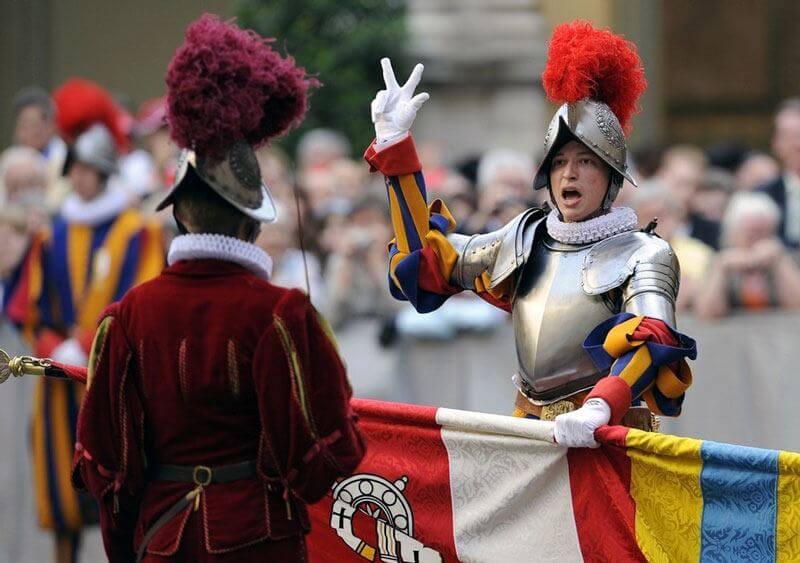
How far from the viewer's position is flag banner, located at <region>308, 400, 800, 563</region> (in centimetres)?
463

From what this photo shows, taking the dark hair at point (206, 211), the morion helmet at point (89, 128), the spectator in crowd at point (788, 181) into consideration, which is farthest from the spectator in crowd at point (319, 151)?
the dark hair at point (206, 211)

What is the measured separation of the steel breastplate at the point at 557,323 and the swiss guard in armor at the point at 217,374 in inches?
37.3

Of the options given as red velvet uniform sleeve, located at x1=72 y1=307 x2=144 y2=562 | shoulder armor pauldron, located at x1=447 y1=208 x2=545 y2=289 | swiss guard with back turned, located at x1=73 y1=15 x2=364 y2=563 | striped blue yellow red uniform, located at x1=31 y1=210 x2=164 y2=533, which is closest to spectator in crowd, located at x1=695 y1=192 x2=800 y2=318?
striped blue yellow red uniform, located at x1=31 y1=210 x2=164 y2=533

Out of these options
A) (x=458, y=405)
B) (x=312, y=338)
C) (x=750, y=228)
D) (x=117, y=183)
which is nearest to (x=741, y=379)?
(x=750, y=228)

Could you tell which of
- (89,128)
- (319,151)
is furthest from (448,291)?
(319,151)

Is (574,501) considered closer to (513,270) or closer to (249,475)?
(513,270)

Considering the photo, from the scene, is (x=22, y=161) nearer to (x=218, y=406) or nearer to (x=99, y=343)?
(x=99, y=343)

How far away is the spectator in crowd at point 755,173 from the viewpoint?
9.63 meters

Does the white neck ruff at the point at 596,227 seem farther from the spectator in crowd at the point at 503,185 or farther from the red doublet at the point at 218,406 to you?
the spectator in crowd at the point at 503,185

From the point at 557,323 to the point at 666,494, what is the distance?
631 millimetres

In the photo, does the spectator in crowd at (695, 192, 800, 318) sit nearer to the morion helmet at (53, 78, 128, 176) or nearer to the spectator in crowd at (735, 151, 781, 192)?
the spectator in crowd at (735, 151, 781, 192)

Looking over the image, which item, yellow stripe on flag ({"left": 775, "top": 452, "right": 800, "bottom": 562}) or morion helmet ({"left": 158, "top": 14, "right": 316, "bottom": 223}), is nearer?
morion helmet ({"left": 158, "top": 14, "right": 316, "bottom": 223})

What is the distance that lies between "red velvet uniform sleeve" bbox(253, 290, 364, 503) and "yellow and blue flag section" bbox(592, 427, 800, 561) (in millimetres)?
947

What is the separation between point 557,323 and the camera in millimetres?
5031
